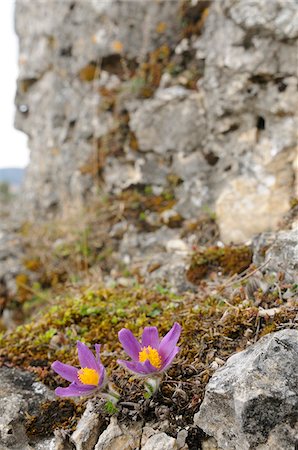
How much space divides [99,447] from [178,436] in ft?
1.24

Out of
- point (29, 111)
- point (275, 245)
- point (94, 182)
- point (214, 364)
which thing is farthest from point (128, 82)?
point (214, 364)

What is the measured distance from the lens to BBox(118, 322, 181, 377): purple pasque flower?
5.95ft

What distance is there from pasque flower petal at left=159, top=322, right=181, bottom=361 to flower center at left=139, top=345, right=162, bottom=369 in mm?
39

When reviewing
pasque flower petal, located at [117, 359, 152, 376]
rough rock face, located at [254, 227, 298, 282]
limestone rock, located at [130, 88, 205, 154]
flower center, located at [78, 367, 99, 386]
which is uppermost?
limestone rock, located at [130, 88, 205, 154]

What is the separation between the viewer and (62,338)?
2.78m

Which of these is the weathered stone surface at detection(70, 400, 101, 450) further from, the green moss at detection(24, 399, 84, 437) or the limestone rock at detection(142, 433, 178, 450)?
the limestone rock at detection(142, 433, 178, 450)

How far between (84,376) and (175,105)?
4804mm

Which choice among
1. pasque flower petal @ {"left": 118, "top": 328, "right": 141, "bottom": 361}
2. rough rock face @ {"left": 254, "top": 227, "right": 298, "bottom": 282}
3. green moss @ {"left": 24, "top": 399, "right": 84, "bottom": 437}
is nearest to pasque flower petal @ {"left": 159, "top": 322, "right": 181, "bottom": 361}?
pasque flower petal @ {"left": 118, "top": 328, "right": 141, "bottom": 361}

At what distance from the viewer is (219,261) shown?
142 inches

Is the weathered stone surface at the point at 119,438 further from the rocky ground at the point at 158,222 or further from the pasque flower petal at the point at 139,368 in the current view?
the pasque flower petal at the point at 139,368

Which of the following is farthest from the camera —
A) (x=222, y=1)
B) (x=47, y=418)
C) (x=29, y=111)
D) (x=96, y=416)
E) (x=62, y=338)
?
(x=29, y=111)

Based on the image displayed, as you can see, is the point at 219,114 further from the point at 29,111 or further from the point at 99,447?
the point at 29,111

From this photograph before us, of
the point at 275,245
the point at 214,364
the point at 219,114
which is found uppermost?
the point at 219,114

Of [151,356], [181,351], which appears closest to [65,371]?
[151,356]
